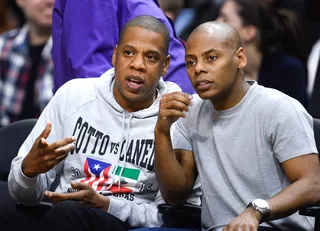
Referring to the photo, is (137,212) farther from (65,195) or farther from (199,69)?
(199,69)

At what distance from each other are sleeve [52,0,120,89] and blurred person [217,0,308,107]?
74.7 inches

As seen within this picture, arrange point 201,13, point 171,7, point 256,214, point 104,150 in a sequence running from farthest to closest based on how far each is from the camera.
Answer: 1. point 201,13
2. point 171,7
3. point 104,150
4. point 256,214

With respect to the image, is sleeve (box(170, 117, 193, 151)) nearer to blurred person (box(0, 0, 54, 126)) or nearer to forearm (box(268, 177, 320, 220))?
forearm (box(268, 177, 320, 220))

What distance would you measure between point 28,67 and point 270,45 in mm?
1668

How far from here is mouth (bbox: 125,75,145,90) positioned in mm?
4262

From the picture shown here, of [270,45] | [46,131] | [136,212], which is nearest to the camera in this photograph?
[46,131]

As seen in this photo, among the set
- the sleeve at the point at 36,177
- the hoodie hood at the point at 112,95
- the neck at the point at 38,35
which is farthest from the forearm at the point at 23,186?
the neck at the point at 38,35

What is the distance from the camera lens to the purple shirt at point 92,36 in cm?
471

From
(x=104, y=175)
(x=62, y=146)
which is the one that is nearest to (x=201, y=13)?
(x=104, y=175)

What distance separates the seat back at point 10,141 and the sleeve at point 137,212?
2.02 feet

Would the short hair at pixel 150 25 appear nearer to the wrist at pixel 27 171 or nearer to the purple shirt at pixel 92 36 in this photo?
the purple shirt at pixel 92 36

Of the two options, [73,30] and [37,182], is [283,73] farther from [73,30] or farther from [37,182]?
[37,182]

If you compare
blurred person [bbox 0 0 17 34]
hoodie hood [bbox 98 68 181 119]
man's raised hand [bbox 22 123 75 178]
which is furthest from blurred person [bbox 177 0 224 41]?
man's raised hand [bbox 22 123 75 178]

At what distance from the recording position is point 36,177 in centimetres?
418
